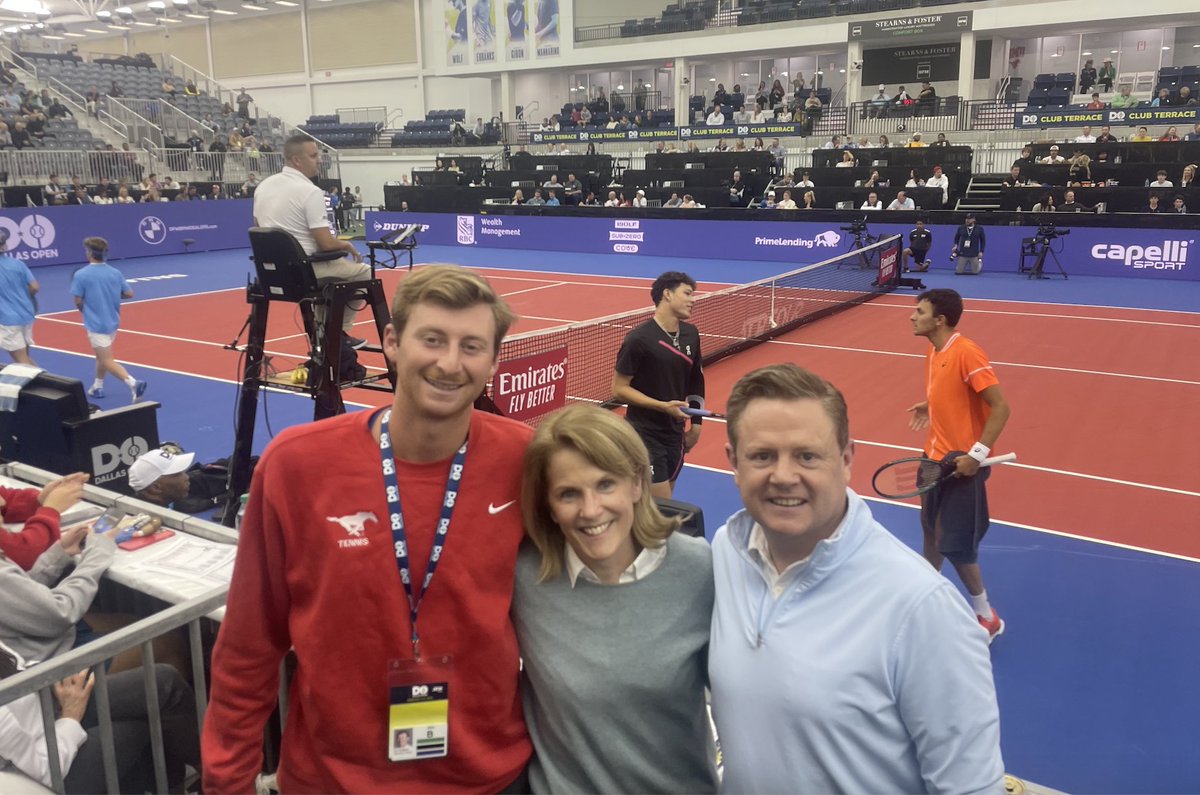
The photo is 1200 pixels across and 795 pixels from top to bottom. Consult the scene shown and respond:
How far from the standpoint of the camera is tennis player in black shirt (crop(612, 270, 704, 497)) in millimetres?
6727

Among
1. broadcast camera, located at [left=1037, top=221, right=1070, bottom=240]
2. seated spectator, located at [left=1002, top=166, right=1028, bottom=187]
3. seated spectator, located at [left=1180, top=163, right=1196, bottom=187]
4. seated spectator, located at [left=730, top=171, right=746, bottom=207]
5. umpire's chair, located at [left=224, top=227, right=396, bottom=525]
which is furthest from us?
seated spectator, located at [left=730, top=171, right=746, bottom=207]

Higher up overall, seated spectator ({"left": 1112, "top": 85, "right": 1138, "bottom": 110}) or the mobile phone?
seated spectator ({"left": 1112, "top": 85, "right": 1138, "bottom": 110})

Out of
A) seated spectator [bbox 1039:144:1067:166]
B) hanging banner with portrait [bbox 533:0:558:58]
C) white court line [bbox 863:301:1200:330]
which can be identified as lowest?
white court line [bbox 863:301:1200:330]

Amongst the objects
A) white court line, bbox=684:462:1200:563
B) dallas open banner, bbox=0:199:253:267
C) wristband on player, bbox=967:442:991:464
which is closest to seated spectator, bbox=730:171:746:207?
dallas open banner, bbox=0:199:253:267

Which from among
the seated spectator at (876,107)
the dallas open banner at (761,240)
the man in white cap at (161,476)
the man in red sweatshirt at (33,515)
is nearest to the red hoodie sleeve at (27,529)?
the man in red sweatshirt at (33,515)

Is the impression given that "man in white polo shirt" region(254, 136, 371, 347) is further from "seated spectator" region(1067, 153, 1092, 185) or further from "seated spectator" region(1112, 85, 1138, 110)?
"seated spectator" region(1112, 85, 1138, 110)

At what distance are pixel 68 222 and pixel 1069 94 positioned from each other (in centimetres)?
3423

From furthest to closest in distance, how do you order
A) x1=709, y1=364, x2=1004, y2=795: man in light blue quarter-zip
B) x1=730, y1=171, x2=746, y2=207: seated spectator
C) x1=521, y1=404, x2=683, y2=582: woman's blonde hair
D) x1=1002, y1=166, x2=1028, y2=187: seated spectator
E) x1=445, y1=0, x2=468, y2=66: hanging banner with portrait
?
x1=445, y1=0, x2=468, y2=66: hanging banner with portrait → x1=730, y1=171, x2=746, y2=207: seated spectator → x1=1002, y1=166, x2=1028, y2=187: seated spectator → x1=521, y1=404, x2=683, y2=582: woman's blonde hair → x1=709, y1=364, x2=1004, y2=795: man in light blue quarter-zip

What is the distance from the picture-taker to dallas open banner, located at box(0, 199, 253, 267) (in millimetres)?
24891

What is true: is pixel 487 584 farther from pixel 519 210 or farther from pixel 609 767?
pixel 519 210

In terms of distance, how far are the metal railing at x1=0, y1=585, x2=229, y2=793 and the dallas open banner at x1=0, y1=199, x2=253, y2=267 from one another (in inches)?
980

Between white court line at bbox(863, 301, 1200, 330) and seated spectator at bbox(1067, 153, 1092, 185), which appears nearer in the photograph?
white court line at bbox(863, 301, 1200, 330)

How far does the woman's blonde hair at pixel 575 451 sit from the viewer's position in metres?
2.39

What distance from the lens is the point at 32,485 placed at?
5680mm
